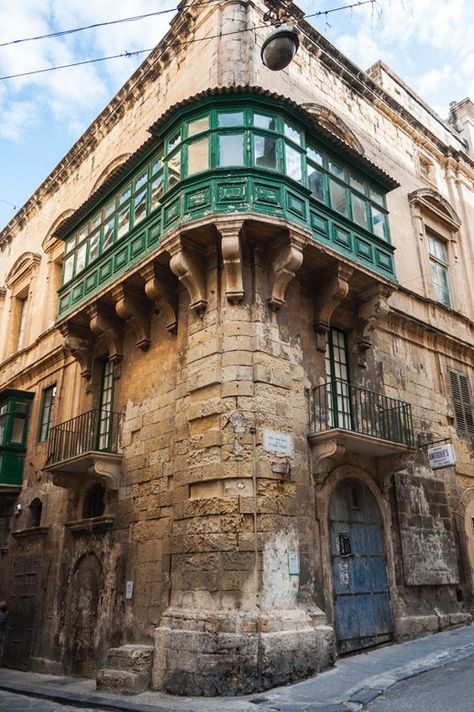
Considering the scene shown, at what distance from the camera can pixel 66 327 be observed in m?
14.0

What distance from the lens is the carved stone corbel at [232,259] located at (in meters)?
10.0

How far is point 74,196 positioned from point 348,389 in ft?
39.4

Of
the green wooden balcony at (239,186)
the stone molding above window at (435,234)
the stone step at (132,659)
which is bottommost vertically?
the stone step at (132,659)

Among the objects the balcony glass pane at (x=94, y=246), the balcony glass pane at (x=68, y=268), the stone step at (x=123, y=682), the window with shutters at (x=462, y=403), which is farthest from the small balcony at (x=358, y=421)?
the balcony glass pane at (x=68, y=268)

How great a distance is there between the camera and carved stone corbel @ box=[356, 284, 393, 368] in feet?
40.3

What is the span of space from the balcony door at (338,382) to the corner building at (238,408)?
0.06 meters

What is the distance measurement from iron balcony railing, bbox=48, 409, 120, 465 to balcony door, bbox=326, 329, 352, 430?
4519 mm

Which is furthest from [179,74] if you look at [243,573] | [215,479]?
[243,573]

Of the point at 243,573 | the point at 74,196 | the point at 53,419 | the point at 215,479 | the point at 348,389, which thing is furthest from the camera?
the point at 74,196

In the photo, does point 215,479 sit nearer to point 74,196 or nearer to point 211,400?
point 211,400

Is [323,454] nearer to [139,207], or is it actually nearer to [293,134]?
[293,134]

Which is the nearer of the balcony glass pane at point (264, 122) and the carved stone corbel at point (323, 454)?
→ the carved stone corbel at point (323, 454)

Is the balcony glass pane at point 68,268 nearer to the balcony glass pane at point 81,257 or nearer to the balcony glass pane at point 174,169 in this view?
the balcony glass pane at point 81,257

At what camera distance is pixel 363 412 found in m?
12.0
